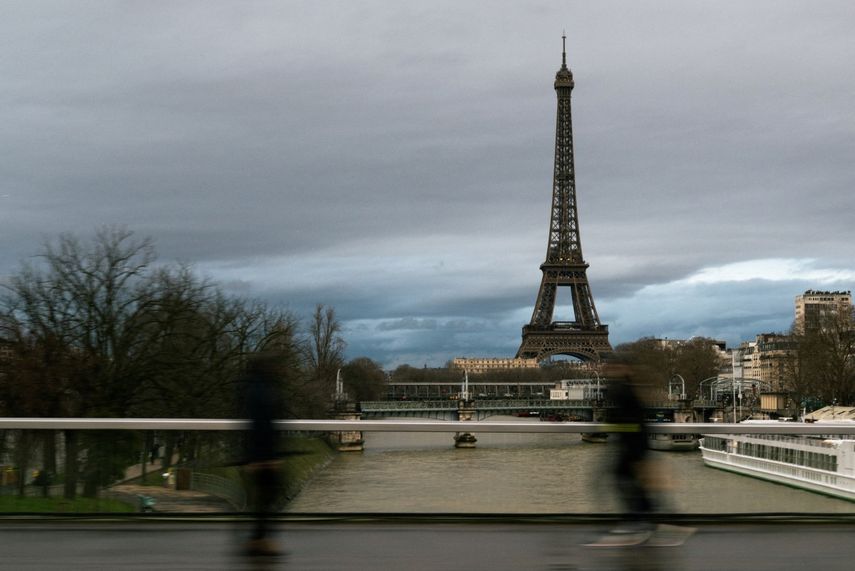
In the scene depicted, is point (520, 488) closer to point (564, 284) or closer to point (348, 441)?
point (348, 441)

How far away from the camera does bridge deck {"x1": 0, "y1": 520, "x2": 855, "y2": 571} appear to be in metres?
8.20

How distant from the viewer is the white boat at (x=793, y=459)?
1042cm

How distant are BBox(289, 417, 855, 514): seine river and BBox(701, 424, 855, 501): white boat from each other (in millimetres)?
99

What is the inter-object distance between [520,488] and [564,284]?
11441cm

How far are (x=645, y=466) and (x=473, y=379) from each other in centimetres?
17527

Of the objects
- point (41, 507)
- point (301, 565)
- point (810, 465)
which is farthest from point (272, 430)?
point (810, 465)

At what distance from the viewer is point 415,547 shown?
29.5 feet

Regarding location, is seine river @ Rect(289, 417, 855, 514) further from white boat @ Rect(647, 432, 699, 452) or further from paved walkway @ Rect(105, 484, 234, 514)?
paved walkway @ Rect(105, 484, 234, 514)

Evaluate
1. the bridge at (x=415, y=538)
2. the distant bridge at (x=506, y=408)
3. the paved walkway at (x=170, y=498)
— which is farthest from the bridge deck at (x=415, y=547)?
the distant bridge at (x=506, y=408)

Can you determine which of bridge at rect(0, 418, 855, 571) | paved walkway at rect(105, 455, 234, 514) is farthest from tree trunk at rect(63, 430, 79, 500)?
paved walkway at rect(105, 455, 234, 514)

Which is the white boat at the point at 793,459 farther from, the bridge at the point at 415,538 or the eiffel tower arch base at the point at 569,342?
the eiffel tower arch base at the point at 569,342

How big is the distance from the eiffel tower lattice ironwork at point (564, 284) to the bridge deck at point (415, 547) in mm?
105014

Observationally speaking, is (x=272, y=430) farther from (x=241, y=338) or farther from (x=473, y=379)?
(x=473, y=379)

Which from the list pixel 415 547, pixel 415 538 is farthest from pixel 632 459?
pixel 415 538
